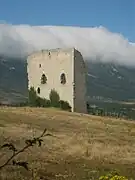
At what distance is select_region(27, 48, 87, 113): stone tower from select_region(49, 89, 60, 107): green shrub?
0.46 metres

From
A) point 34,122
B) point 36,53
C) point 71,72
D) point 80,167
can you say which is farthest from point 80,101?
point 80,167

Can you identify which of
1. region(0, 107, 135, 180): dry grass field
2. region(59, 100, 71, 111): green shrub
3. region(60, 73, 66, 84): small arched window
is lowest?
region(0, 107, 135, 180): dry grass field

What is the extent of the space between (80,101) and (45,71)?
659 centimetres

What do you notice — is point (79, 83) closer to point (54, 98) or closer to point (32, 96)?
point (54, 98)

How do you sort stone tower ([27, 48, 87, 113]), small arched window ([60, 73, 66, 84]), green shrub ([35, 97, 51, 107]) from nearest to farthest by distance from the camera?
1. stone tower ([27, 48, 87, 113])
2. small arched window ([60, 73, 66, 84])
3. green shrub ([35, 97, 51, 107])

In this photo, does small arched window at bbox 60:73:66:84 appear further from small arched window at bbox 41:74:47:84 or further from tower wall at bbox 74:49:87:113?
small arched window at bbox 41:74:47:84

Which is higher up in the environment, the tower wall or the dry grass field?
the tower wall

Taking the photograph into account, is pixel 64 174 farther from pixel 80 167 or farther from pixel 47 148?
pixel 47 148

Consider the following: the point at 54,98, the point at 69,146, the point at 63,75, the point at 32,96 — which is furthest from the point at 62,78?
the point at 69,146

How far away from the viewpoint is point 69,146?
85.9 ft

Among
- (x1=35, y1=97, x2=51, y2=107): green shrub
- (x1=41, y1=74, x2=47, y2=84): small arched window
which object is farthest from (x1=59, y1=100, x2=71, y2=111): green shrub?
(x1=41, y1=74, x2=47, y2=84): small arched window

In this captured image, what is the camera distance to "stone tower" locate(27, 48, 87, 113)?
54.1 meters

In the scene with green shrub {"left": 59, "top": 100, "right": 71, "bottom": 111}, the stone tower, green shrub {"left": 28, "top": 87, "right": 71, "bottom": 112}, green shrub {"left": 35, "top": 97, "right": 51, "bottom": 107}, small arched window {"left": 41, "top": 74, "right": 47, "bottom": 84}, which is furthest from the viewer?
small arched window {"left": 41, "top": 74, "right": 47, "bottom": 84}

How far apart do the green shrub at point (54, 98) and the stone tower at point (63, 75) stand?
1.50ft
